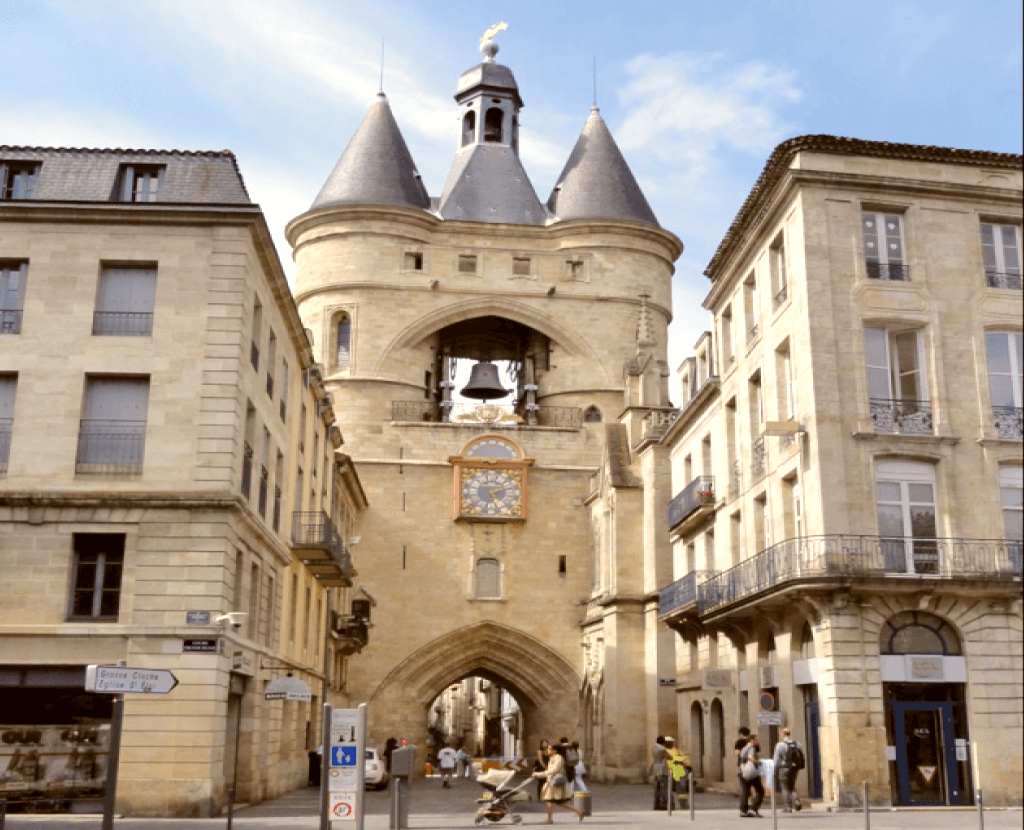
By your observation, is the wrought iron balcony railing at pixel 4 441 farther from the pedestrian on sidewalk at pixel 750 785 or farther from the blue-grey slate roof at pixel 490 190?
the blue-grey slate roof at pixel 490 190

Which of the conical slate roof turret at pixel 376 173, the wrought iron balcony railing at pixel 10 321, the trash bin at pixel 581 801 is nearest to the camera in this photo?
the trash bin at pixel 581 801

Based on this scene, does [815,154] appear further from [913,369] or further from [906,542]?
[906,542]

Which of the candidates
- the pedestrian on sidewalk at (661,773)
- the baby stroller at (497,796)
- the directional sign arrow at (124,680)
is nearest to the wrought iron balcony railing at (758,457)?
the pedestrian on sidewalk at (661,773)

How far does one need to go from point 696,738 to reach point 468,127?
28670 mm

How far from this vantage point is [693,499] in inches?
1110

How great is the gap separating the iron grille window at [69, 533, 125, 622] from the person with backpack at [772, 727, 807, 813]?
10.2 m

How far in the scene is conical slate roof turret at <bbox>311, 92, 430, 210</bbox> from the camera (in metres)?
43.1

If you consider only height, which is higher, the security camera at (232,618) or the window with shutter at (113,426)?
the window with shutter at (113,426)

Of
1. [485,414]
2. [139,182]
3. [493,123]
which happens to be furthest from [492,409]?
[139,182]

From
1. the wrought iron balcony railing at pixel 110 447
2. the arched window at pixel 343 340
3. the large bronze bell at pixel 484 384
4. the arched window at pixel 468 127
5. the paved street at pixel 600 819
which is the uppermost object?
the arched window at pixel 468 127

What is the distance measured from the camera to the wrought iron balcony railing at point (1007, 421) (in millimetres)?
21094

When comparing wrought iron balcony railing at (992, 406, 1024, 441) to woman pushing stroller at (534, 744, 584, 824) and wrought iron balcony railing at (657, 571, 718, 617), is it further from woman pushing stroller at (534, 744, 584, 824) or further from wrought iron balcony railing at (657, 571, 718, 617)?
woman pushing stroller at (534, 744, 584, 824)

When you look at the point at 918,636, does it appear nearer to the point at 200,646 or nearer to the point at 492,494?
the point at 200,646

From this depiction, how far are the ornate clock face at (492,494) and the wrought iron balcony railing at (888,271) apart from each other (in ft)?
64.5
